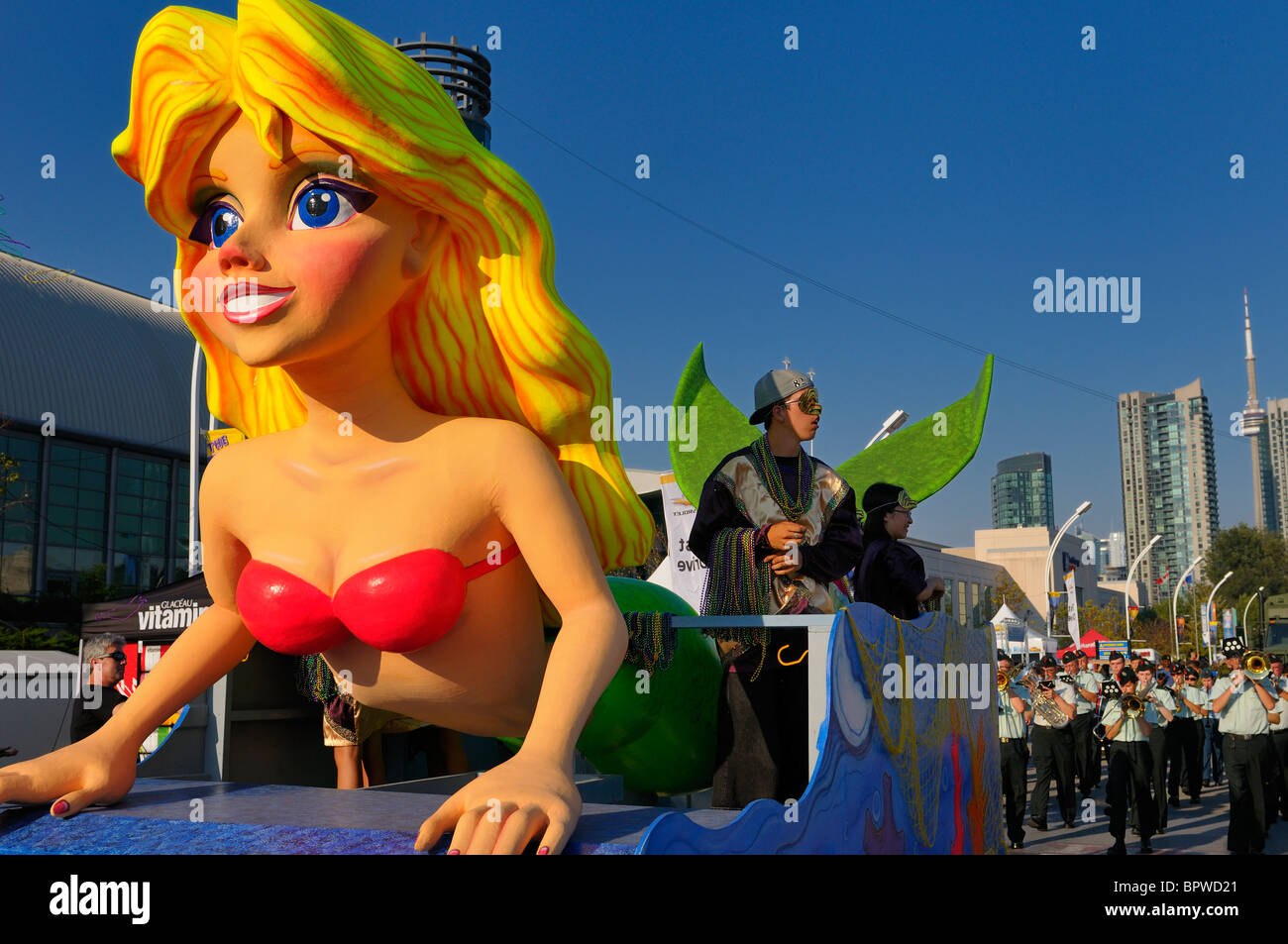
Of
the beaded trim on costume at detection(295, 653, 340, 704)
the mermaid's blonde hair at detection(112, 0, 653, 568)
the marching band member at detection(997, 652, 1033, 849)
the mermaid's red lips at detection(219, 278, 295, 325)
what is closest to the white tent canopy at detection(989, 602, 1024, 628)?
the marching band member at detection(997, 652, 1033, 849)

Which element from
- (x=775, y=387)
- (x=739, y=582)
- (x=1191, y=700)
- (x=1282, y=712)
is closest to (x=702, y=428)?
(x=775, y=387)

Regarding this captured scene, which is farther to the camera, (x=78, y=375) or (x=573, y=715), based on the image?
(x=78, y=375)

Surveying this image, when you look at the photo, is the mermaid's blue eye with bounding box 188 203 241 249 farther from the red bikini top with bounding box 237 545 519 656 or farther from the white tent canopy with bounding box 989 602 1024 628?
the white tent canopy with bounding box 989 602 1024 628

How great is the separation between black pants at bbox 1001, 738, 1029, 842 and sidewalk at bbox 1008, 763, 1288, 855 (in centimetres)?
21

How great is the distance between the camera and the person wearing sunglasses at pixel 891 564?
17.0 ft

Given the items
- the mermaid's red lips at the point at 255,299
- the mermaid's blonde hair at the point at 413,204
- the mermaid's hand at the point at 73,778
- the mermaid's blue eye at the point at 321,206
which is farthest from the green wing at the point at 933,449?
the mermaid's hand at the point at 73,778

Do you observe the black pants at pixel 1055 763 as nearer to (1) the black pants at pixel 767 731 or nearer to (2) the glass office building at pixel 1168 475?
(1) the black pants at pixel 767 731

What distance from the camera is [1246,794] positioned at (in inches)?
388

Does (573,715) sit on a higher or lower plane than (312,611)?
lower

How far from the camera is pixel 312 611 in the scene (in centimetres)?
287
